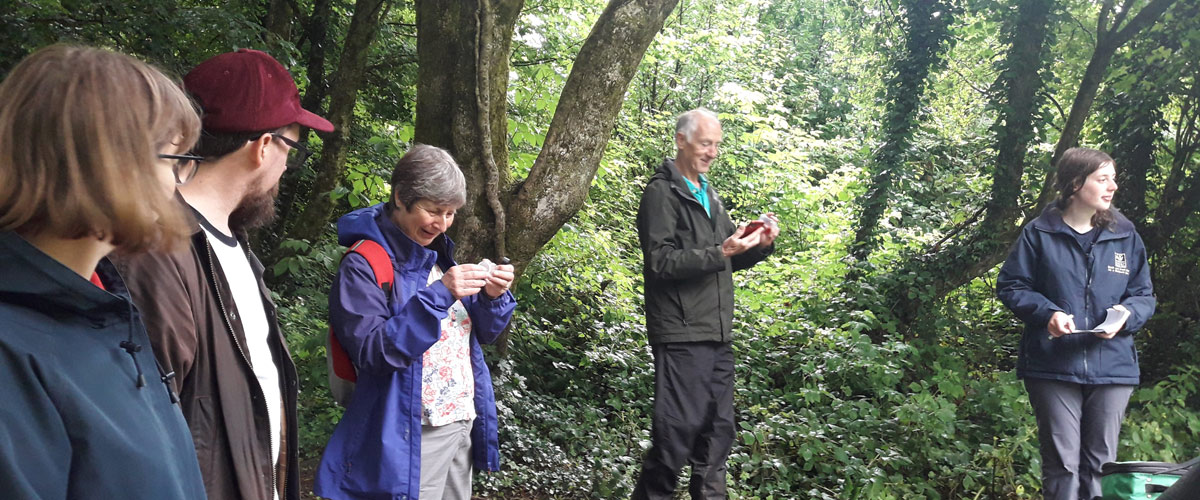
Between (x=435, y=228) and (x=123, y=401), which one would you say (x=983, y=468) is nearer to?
(x=435, y=228)

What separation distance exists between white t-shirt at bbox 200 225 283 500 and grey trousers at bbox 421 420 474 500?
0.75 meters

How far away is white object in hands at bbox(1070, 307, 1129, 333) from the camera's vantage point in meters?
3.72

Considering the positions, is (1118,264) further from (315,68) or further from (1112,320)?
(315,68)

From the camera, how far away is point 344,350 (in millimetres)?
2604

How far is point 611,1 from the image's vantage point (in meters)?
4.93

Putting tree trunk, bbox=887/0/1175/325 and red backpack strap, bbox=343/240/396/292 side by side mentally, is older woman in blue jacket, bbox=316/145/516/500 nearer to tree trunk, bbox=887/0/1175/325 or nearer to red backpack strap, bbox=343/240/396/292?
red backpack strap, bbox=343/240/396/292

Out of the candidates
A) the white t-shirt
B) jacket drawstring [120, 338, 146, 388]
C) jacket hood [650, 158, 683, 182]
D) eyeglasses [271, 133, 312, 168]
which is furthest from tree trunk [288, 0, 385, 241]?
jacket drawstring [120, 338, 146, 388]

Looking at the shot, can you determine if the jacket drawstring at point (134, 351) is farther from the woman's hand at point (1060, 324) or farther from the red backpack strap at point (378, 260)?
the woman's hand at point (1060, 324)

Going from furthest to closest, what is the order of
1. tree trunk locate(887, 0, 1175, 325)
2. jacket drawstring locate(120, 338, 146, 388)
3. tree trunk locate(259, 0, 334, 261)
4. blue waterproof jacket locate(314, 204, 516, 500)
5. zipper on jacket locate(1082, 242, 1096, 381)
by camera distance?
1. tree trunk locate(259, 0, 334, 261)
2. tree trunk locate(887, 0, 1175, 325)
3. zipper on jacket locate(1082, 242, 1096, 381)
4. blue waterproof jacket locate(314, 204, 516, 500)
5. jacket drawstring locate(120, 338, 146, 388)

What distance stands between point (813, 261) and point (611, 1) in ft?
15.2

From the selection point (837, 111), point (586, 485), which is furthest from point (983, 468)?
point (837, 111)

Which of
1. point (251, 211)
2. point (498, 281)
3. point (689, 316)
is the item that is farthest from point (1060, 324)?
point (251, 211)

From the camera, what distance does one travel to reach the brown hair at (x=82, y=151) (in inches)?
41.4

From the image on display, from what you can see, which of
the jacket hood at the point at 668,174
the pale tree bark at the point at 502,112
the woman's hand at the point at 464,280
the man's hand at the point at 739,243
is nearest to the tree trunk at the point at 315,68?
the pale tree bark at the point at 502,112
